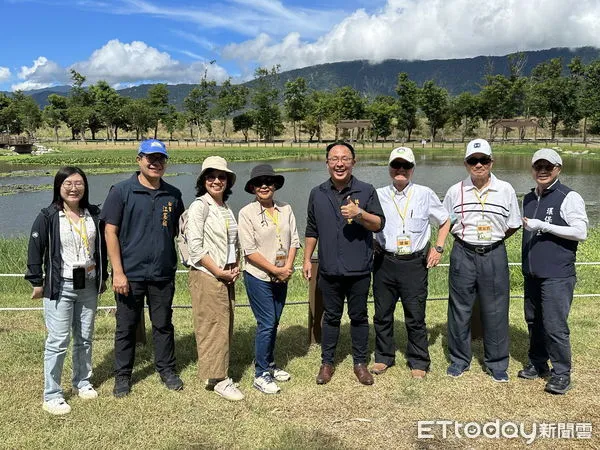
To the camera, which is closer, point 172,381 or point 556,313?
point 556,313

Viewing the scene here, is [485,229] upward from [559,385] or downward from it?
upward

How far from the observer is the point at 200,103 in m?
70.6

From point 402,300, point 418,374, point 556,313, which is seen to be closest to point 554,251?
point 556,313

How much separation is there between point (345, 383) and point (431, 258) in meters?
1.32

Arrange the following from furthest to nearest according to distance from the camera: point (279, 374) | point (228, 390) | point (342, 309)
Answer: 1. point (279, 374)
2. point (342, 309)
3. point (228, 390)

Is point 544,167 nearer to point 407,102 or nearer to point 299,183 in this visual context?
point 299,183

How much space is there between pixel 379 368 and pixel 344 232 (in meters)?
1.38

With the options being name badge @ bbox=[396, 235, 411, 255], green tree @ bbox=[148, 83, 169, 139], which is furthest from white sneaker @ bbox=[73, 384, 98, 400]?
green tree @ bbox=[148, 83, 169, 139]

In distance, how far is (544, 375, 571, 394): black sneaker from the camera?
3.97 m

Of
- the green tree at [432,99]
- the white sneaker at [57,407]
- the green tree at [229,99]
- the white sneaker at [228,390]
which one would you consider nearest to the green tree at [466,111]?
the green tree at [432,99]

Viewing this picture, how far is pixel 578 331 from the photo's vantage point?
17.5ft

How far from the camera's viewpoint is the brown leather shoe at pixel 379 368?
14.5ft

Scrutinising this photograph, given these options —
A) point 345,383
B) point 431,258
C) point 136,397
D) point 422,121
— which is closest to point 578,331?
point 431,258

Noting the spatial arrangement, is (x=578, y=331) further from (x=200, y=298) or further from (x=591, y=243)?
(x=591, y=243)
